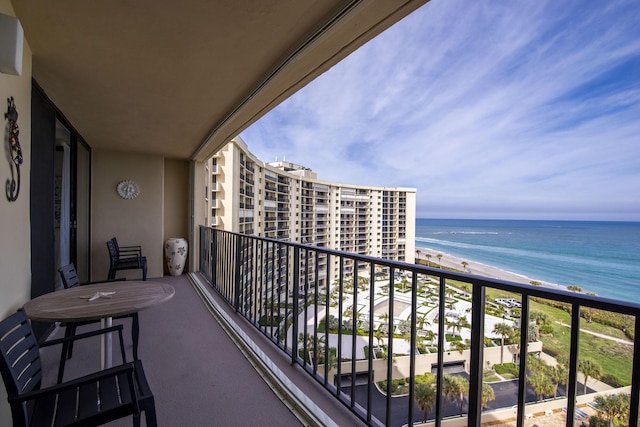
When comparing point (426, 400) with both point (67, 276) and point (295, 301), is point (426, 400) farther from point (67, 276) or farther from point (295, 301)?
point (67, 276)

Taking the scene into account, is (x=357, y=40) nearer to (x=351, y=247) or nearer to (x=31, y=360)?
(x=31, y=360)

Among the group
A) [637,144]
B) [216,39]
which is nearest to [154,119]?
[216,39]

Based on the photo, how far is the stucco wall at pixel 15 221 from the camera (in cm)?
153

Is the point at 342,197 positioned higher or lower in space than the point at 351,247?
higher

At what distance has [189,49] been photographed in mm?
1963

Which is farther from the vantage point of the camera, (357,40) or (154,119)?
(154,119)

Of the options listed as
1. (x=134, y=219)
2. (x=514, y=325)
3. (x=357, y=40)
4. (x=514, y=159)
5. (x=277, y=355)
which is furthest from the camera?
(x=514, y=159)

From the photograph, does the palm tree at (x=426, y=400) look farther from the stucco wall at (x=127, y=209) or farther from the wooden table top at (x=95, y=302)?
the stucco wall at (x=127, y=209)

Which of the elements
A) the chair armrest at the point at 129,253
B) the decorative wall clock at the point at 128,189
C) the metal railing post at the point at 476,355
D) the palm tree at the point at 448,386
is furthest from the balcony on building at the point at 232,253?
the chair armrest at the point at 129,253

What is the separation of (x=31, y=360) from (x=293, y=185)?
2804cm

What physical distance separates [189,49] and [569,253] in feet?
110

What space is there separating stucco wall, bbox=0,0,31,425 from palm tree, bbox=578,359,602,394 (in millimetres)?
2585

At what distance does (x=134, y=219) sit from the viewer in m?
5.09

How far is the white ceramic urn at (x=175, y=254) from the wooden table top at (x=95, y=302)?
131 inches
